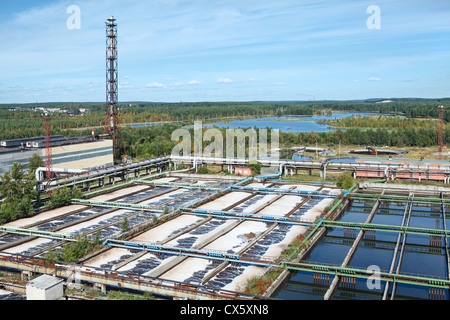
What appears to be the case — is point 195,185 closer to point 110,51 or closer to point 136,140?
point 110,51

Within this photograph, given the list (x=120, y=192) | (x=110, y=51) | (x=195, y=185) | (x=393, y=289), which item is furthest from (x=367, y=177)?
(x=110, y=51)

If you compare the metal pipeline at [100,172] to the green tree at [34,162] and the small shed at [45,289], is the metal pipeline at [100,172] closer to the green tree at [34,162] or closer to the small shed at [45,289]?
the green tree at [34,162]

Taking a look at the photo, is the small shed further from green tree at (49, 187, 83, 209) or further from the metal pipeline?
the metal pipeline

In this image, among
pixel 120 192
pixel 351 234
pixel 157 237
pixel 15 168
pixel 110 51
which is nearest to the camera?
pixel 157 237

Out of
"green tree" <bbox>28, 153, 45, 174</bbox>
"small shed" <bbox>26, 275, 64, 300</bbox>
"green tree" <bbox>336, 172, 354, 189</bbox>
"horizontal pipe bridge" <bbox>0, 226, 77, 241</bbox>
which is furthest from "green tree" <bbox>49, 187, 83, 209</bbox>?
"green tree" <bbox>336, 172, 354, 189</bbox>

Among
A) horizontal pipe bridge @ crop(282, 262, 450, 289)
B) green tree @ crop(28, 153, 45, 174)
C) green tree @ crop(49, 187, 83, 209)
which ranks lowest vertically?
horizontal pipe bridge @ crop(282, 262, 450, 289)

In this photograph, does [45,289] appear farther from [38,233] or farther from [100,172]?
[100,172]

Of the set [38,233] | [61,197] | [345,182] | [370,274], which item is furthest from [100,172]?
[370,274]

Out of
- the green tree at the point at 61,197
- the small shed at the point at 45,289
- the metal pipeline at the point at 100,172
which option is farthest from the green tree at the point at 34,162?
the small shed at the point at 45,289
